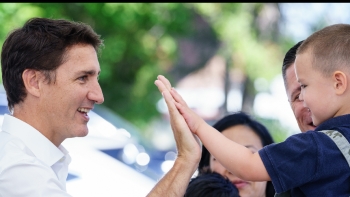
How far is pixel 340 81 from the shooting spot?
2.48 meters

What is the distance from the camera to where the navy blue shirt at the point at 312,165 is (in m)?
2.39

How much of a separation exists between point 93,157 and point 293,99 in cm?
291

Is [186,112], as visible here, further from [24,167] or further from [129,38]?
[129,38]

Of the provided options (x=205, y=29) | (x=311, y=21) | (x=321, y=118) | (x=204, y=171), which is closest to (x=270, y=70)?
(x=311, y=21)

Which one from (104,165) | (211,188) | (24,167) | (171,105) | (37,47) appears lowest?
(104,165)

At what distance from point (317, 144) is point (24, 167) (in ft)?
3.58

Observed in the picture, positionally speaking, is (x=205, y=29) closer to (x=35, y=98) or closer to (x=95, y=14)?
(x=95, y=14)

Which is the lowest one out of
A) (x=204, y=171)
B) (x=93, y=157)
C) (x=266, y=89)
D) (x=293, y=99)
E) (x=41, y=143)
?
(x=266, y=89)

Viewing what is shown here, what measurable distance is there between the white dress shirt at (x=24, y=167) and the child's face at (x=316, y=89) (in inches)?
38.6

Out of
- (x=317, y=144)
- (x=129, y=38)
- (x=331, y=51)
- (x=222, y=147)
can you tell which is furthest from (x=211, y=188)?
(x=129, y=38)

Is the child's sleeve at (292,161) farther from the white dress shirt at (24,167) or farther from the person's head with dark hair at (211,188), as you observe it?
the white dress shirt at (24,167)

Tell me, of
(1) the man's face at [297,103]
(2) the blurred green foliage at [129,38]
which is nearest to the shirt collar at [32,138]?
(1) the man's face at [297,103]

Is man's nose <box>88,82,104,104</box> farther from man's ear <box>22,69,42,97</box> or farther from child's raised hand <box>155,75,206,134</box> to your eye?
child's raised hand <box>155,75,206,134</box>

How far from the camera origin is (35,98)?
3.03 meters
